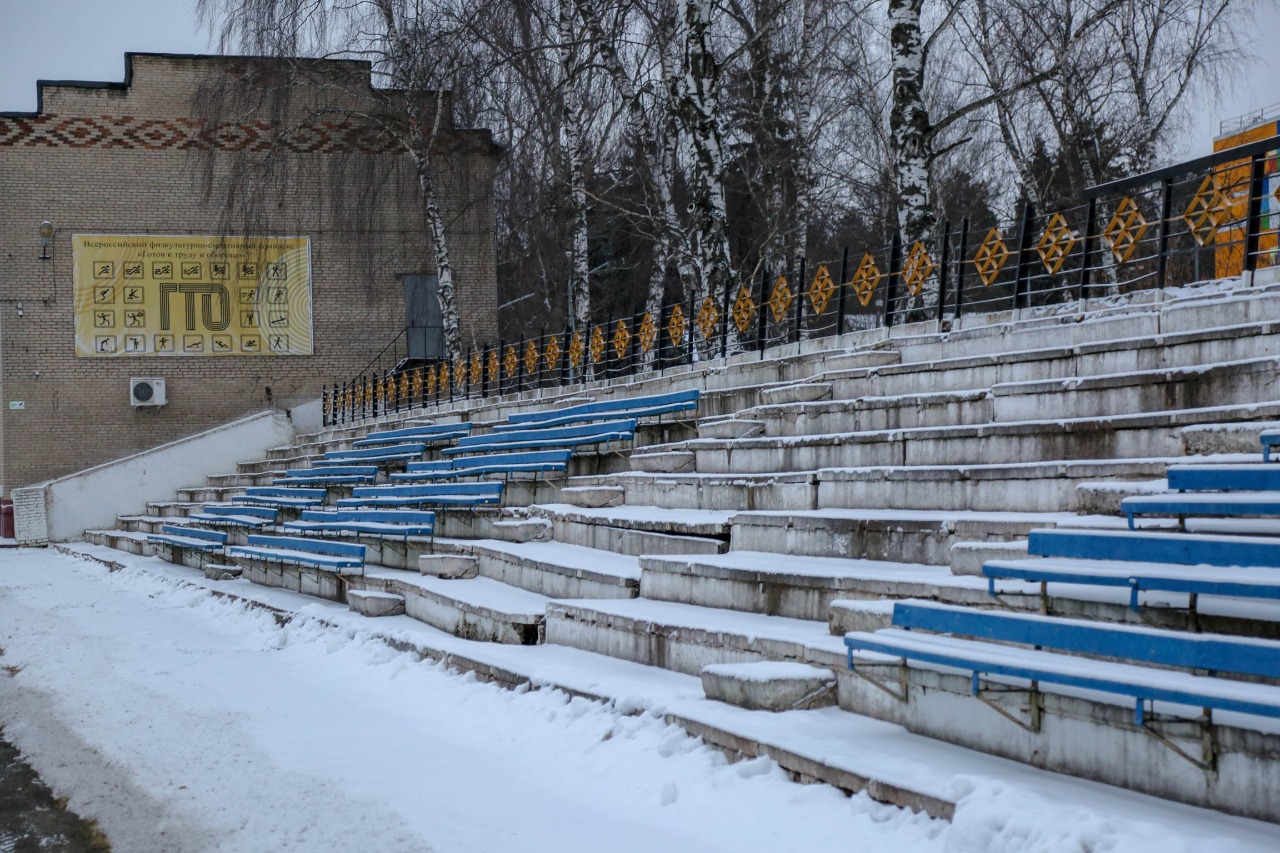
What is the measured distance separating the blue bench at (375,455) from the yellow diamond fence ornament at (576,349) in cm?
229

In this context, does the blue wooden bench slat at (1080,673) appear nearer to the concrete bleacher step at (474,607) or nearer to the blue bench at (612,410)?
the concrete bleacher step at (474,607)

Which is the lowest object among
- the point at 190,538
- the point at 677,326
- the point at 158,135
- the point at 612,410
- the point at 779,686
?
the point at 190,538

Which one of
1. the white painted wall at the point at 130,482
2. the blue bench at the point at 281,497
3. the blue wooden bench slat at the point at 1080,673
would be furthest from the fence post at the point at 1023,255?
the white painted wall at the point at 130,482

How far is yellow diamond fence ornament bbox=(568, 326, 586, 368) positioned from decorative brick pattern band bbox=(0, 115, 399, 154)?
10925mm

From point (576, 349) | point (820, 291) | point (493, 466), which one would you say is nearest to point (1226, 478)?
point (820, 291)

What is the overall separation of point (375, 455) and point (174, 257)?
11891mm

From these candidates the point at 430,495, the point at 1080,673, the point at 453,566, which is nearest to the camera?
the point at 1080,673

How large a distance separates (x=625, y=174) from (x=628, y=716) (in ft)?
66.6

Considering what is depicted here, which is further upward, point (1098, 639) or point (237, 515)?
point (1098, 639)

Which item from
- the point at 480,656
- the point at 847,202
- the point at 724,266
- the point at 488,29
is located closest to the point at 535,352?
the point at 724,266

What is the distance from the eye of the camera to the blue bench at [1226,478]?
477 centimetres

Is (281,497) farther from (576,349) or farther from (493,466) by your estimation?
(493,466)

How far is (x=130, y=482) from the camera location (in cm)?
2264

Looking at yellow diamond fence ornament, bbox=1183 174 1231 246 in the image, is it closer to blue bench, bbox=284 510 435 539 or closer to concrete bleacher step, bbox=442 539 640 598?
concrete bleacher step, bbox=442 539 640 598
